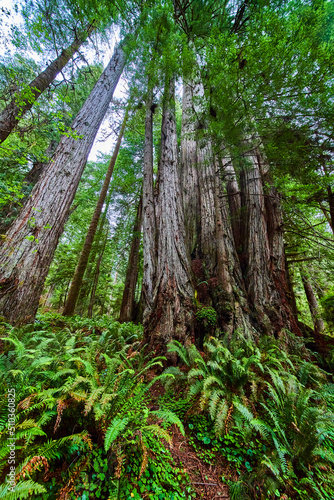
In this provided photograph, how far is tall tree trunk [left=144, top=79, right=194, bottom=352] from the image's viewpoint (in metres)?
3.33

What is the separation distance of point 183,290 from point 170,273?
1.38 feet

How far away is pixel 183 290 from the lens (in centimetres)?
363

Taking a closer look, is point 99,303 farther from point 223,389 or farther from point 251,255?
point 223,389

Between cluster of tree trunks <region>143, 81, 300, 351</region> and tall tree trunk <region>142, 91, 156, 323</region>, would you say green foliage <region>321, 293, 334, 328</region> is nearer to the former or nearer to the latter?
cluster of tree trunks <region>143, 81, 300, 351</region>

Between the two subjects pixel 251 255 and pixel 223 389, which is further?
pixel 251 255

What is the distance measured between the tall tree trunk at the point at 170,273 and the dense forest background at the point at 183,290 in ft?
0.10

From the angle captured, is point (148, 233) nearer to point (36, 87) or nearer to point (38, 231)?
point (38, 231)

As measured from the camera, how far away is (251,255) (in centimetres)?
476

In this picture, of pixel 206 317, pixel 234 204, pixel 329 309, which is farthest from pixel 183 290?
pixel 329 309

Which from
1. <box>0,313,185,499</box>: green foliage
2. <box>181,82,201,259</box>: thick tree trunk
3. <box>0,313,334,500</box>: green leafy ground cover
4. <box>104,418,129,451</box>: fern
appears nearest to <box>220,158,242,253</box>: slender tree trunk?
<box>181,82,201,259</box>: thick tree trunk

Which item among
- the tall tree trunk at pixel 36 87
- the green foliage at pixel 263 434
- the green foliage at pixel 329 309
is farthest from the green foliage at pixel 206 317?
the tall tree trunk at pixel 36 87

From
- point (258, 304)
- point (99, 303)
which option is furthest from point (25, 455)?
point (99, 303)

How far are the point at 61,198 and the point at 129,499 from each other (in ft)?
13.3

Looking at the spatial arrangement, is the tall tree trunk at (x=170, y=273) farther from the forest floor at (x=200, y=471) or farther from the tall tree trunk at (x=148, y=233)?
the forest floor at (x=200, y=471)
